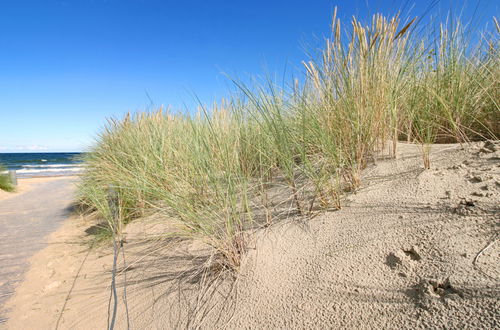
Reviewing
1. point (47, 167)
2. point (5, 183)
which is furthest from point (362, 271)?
point (47, 167)

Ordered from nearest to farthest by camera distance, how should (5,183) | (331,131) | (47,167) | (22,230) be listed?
1. (331,131)
2. (22,230)
3. (5,183)
4. (47,167)

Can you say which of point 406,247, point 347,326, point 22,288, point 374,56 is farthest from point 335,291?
point 22,288

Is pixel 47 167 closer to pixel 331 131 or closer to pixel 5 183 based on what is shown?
pixel 5 183

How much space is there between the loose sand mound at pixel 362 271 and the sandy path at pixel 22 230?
0.71m

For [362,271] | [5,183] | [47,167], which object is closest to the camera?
[362,271]

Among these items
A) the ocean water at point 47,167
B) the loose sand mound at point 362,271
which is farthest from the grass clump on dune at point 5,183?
the loose sand mound at point 362,271

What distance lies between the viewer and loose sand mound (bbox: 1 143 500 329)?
858mm

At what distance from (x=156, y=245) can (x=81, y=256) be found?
1065mm

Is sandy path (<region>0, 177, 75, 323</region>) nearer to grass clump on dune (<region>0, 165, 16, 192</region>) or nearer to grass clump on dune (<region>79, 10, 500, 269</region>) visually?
grass clump on dune (<region>79, 10, 500, 269</region>)

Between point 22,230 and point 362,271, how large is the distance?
14.3 ft

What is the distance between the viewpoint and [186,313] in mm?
1241

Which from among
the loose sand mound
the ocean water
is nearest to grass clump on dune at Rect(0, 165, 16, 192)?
the ocean water

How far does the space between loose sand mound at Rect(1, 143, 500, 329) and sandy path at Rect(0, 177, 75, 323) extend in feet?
2.33

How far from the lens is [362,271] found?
1.05 m
